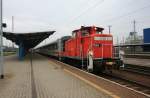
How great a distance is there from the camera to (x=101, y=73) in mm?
18922

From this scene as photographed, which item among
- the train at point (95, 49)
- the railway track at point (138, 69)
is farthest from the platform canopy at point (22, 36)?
the railway track at point (138, 69)

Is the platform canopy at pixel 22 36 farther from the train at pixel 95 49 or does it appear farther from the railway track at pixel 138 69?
the railway track at pixel 138 69

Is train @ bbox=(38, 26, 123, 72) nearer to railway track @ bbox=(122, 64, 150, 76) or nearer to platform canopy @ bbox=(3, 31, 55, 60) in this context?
railway track @ bbox=(122, 64, 150, 76)

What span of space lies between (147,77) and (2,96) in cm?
927

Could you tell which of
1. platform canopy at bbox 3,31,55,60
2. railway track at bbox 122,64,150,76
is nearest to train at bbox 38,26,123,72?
railway track at bbox 122,64,150,76

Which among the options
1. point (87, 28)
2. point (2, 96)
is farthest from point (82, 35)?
point (2, 96)

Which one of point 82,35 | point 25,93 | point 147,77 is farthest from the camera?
point 82,35

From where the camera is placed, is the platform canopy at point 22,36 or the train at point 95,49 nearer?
the train at point 95,49

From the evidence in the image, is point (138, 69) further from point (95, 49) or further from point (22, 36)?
point (22, 36)

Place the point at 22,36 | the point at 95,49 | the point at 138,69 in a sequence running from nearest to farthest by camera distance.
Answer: the point at 95,49 < the point at 138,69 < the point at 22,36

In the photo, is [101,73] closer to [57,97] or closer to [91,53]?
[91,53]

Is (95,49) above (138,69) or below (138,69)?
above

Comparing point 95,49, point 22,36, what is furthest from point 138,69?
point 22,36

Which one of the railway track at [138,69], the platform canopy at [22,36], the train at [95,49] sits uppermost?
the platform canopy at [22,36]
